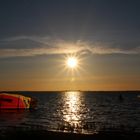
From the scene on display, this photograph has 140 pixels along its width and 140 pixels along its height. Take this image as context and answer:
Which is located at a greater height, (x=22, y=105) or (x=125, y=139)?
(x=22, y=105)

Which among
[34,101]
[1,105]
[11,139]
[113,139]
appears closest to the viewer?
[11,139]

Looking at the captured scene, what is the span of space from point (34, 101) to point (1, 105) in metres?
11.4

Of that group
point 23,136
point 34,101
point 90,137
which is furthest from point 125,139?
point 34,101

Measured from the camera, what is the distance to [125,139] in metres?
21.3

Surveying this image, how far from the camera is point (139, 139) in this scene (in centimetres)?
2144

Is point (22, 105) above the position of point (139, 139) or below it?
above

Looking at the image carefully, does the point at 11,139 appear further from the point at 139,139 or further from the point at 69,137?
the point at 139,139

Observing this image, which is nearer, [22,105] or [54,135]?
[54,135]

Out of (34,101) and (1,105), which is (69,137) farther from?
(34,101)

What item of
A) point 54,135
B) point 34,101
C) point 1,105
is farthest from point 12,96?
point 54,135

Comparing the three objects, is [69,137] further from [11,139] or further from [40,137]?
[11,139]

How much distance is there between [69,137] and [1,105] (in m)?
51.5

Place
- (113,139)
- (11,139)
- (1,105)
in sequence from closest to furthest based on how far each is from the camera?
(11,139) → (113,139) → (1,105)

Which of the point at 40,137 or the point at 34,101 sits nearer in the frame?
the point at 40,137
